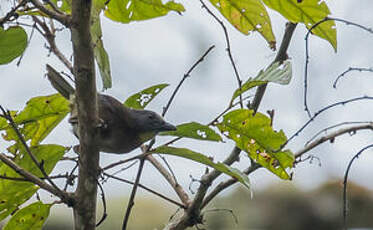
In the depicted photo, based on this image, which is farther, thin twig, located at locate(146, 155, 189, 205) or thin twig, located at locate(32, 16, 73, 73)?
thin twig, located at locate(32, 16, 73, 73)

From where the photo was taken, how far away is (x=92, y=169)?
5.58 feet

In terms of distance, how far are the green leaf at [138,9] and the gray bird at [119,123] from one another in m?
0.52

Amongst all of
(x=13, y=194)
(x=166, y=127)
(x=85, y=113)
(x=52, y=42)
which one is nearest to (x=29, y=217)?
(x=13, y=194)

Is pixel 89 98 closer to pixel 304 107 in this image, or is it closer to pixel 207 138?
pixel 207 138

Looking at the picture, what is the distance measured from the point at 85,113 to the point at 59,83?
107cm

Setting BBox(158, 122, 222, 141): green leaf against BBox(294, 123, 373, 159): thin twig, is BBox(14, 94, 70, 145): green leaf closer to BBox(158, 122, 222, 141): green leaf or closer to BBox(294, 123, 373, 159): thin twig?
BBox(158, 122, 222, 141): green leaf

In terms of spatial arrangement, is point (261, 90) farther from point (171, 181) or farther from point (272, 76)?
point (171, 181)

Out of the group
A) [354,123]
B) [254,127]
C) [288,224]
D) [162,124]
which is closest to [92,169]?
[254,127]

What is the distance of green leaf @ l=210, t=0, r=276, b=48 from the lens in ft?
6.22

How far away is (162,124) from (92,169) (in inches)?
46.7

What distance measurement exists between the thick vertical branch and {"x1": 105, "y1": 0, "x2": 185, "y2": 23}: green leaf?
19.3 inches

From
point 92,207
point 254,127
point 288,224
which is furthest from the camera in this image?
point 288,224

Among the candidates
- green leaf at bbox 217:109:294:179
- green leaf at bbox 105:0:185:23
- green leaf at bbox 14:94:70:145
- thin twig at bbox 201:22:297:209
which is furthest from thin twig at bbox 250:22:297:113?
green leaf at bbox 14:94:70:145

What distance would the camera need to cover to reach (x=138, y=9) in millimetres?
1994
